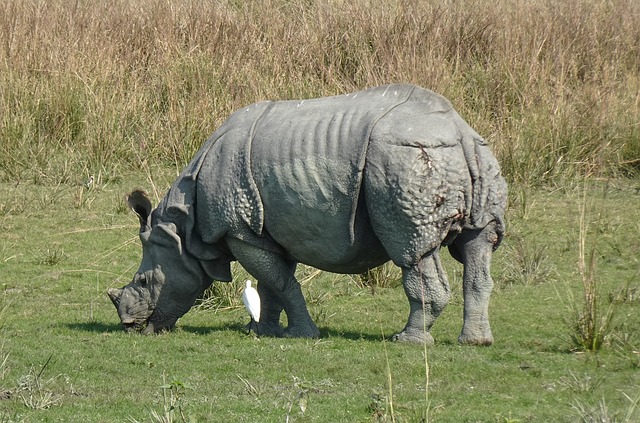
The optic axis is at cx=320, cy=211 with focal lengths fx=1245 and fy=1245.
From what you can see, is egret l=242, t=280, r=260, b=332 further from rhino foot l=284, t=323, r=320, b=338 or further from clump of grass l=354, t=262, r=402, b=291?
clump of grass l=354, t=262, r=402, b=291

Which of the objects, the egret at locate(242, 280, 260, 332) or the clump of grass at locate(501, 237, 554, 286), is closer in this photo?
the egret at locate(242, 280, 260, 332)

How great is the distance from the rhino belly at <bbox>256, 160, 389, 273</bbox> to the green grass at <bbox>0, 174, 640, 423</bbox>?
58 cm

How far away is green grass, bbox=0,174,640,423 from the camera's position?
20.9ft

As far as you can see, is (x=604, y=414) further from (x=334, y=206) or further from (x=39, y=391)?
(x=39, y=391)

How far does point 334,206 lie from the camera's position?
747cm

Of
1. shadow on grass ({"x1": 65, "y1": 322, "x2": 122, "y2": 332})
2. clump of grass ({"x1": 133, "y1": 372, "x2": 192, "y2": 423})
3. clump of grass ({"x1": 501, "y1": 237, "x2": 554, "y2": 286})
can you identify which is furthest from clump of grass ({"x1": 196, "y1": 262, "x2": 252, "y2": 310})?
clump of grass ({"x1": 133, "y1": 372, "x2": 192, "y2": 423})

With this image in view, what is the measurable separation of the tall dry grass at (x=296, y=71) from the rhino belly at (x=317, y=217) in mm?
4989

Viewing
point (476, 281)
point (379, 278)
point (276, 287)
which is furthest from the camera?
point (379, 278)

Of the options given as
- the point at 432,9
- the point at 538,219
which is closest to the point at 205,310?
the point at 538,219

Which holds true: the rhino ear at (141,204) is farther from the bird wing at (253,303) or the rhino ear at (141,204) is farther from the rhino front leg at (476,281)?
the rhino front leg at (476,281)

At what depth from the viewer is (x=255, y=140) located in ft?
25.4

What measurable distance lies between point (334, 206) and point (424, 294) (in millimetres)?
768

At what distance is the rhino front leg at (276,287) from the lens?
788cm

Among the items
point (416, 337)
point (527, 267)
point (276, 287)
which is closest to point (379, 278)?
point (527, 267)
